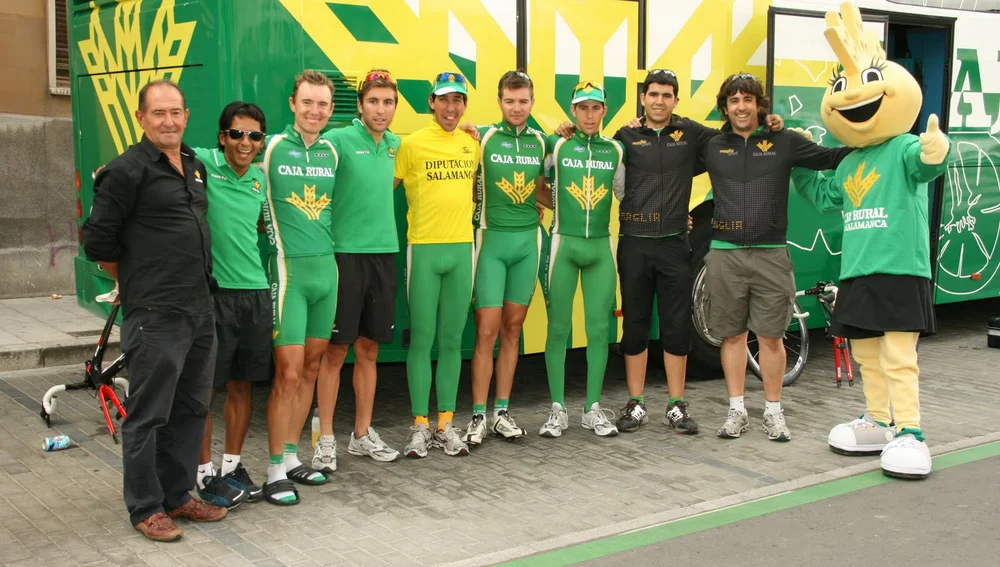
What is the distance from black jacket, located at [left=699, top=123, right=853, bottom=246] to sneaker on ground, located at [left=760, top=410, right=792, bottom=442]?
102cm

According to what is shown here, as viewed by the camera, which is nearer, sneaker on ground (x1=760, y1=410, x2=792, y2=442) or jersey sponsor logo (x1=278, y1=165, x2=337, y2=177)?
jersey sponsor logo (x1=278, y1=165, x2=337, y2=177)

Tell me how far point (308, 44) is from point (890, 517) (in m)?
3.82

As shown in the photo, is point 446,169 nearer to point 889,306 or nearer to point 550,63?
point 550,63

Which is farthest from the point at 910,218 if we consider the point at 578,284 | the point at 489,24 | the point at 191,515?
the point at 191,515

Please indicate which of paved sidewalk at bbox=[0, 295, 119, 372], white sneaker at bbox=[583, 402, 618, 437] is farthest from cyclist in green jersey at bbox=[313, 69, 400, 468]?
paved sidewalk at bbox=[0, 295, 119, 372]

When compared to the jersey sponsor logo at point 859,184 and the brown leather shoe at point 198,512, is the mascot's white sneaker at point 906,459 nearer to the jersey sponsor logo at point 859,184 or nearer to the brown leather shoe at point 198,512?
the jersey sponsor logo at point 859,184

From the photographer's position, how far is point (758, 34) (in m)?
7.75

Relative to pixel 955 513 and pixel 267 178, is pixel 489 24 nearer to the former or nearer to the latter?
pixel 267 178

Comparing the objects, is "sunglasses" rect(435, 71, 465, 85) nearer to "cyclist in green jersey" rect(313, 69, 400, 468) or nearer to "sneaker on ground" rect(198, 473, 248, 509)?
"cyclist in green jersey" rect(313, 69, 400, 468)

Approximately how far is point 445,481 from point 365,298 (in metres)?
1.03

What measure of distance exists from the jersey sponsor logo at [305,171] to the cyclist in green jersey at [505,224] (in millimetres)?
1107

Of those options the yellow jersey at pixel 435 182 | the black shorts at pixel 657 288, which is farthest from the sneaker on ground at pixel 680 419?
the yellow jersey at pixel 435 182

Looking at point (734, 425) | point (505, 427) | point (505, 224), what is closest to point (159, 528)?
point (505, 427)

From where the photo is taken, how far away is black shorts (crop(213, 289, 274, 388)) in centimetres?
496
